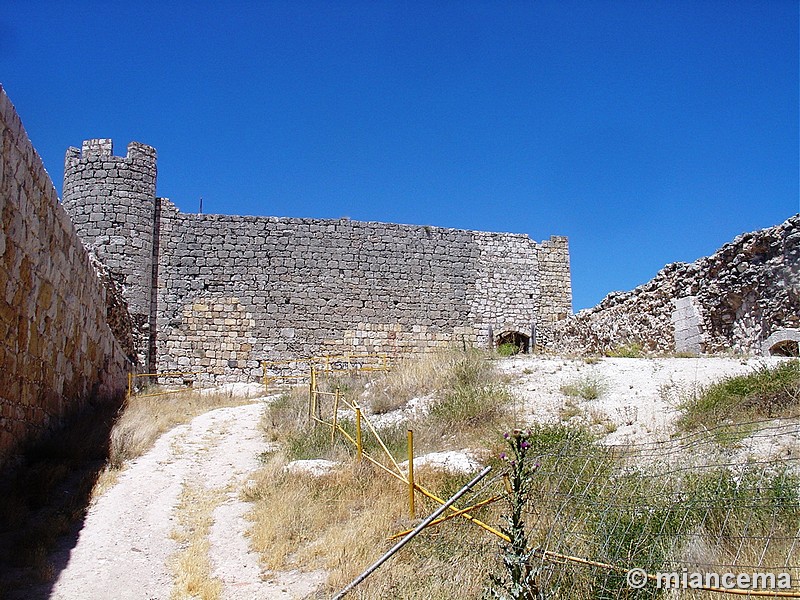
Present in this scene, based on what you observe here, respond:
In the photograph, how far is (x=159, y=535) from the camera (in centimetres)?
598

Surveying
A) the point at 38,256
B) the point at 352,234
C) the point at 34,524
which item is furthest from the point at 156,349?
the point at 34,524

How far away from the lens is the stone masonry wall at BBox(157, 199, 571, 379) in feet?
61.3

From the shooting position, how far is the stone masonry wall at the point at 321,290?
18672 mm

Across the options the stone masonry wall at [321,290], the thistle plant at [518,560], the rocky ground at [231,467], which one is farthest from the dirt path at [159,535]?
the stone masonry wall at [321,290]

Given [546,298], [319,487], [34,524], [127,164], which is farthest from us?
[546,298]

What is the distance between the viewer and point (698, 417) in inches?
283

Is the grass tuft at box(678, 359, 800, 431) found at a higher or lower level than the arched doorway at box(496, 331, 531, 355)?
lower

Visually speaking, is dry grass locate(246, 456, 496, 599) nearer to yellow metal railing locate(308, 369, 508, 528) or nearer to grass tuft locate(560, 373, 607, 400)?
yellow metal railing locate(308, 369, 508, 528)

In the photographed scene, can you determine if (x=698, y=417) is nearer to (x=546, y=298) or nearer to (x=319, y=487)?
(x=319, y=487)

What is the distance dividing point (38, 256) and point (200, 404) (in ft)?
24.4

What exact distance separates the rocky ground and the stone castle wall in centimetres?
570

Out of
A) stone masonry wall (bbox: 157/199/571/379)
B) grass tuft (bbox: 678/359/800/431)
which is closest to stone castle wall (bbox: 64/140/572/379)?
stone masonry wall (bbox: 157/199/571/379)

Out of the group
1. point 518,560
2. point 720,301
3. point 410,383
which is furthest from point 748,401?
point 720,301

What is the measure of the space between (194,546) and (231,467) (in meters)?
2.79
